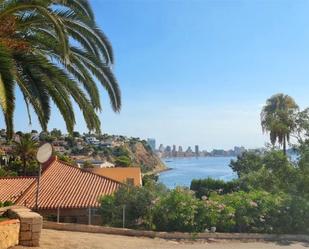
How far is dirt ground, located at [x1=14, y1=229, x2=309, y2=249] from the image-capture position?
10156mm

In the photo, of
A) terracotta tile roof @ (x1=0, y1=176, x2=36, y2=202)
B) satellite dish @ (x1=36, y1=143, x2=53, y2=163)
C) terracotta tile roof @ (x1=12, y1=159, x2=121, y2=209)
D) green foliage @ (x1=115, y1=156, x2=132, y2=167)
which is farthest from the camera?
green foliage @ (x1=115, y1=156, x2=132, y2=167)

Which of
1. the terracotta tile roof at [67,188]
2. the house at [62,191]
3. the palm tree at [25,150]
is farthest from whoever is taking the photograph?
the palm tree at [25,150]

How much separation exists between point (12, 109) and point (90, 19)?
4.14 metres

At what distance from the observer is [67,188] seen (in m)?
25.6

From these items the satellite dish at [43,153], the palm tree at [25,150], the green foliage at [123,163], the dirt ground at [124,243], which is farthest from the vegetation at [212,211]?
the green foliage at [123,163]

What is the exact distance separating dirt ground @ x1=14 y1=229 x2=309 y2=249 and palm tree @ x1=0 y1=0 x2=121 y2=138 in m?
2.60

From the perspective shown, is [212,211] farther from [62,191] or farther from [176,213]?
[62,191]

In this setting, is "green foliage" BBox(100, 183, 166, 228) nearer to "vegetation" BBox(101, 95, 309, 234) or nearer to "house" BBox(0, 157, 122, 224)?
"vegetation" BBox(101, 95, 309, 234)

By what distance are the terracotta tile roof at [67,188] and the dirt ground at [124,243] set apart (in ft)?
28.2

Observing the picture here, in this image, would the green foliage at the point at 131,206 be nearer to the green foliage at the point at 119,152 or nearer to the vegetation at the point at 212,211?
the vegetation at the point at 212,211

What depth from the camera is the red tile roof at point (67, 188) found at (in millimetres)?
22453

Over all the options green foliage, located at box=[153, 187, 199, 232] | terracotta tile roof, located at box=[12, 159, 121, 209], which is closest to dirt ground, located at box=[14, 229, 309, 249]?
green foliage, located at box=[153, 187, 199, 232]

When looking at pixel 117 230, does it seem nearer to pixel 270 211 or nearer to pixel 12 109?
pixel 270 211

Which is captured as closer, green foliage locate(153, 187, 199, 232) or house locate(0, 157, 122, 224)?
green foliage locate(153, 187, 199, 232)
